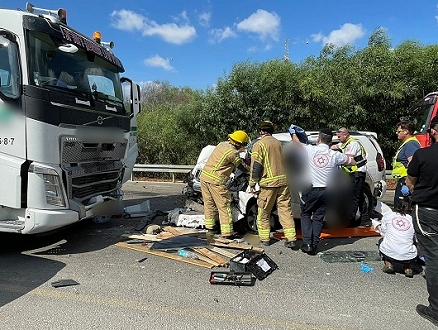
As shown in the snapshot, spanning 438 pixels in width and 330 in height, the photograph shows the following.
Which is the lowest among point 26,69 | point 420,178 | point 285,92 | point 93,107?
point 420,178

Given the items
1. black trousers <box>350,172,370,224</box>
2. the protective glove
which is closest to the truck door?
black trousers <box>350,172,370,224</box>

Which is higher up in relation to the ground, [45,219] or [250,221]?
[45,219]

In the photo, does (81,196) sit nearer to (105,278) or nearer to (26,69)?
(105,278)

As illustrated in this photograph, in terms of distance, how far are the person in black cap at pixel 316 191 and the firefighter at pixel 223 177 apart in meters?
1.12

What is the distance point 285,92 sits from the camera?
14.1 m

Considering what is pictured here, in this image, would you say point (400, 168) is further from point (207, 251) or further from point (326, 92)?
point (326, 92)

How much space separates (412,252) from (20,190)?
4599mm

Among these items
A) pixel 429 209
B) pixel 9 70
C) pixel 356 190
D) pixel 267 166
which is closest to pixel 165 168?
pixel 356 190

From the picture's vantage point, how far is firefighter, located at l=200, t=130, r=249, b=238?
5.64 meters

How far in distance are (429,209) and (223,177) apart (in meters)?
3.04

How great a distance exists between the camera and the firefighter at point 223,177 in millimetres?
5645

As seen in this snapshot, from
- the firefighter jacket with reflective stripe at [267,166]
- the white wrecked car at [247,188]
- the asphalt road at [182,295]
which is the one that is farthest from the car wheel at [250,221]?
the asphalt road at [182,295]

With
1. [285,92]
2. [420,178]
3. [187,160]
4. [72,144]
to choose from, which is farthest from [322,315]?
[187,160]

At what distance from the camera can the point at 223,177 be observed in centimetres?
571
